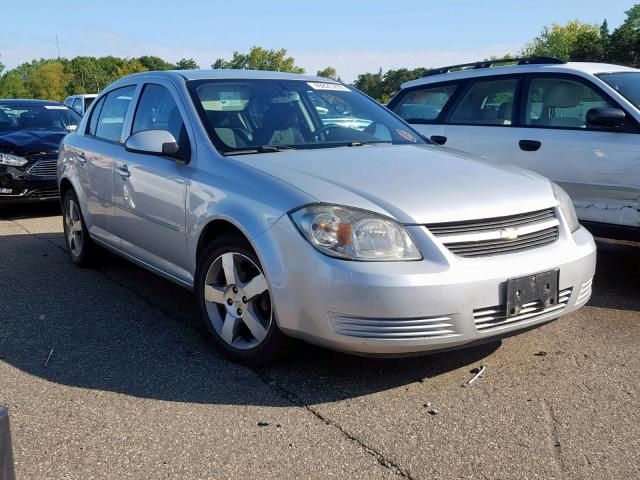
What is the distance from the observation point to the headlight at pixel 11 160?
28.6 feet

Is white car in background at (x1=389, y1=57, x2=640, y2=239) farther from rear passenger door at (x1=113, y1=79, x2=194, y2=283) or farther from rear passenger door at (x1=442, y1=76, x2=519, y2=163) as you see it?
rear passenger door at (x1=113, y1=79, x2=194, y2=283)

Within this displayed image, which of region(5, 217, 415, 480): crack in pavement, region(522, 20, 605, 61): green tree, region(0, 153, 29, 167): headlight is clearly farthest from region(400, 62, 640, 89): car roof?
region(522, 20, 605, 61): green tree

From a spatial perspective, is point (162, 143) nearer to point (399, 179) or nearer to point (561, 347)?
point (399, 179)

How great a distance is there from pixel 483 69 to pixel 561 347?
3.38m

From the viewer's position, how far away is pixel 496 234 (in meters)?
3.19

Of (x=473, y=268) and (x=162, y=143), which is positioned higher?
(x=162, y=143)

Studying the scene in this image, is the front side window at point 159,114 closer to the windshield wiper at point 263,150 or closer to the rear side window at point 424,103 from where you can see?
the windshield wiper at point 263,150

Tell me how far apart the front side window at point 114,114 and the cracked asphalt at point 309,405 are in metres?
1.41

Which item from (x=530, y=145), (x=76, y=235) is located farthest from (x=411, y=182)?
(x=76, y=235)

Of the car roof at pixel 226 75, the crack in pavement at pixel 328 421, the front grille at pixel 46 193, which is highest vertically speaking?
the car roof at pixel 226 75

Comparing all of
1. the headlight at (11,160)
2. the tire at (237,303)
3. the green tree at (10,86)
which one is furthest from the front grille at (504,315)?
the green tree at (10,86)

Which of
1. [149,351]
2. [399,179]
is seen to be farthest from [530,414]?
[149,351]

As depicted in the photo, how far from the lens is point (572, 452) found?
8.87 ft

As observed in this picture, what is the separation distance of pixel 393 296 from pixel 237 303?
101 cm
